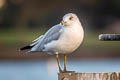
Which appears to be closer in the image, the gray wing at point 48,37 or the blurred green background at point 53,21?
the gray wing at point 48,37

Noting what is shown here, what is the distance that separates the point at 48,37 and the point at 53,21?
55.7ft

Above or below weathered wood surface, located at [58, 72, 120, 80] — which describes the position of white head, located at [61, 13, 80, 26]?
above

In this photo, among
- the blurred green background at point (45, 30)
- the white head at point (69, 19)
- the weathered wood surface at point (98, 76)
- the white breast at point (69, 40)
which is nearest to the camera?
the weathered wood surface at point (98, 76)

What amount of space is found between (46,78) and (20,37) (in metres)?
8.39

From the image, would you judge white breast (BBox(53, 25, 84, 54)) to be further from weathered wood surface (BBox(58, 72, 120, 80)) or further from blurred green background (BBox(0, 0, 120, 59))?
blurred green background (BBox(0, 0, 120, 59))

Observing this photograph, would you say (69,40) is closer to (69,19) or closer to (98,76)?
(69,19)

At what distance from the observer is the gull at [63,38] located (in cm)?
585

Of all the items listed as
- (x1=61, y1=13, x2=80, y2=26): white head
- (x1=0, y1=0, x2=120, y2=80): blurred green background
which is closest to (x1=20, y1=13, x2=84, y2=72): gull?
(x1=61, y1=13, x2=80, y2=26): white head

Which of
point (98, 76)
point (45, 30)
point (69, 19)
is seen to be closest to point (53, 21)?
point (45, 30)

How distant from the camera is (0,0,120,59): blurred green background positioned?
1984cm

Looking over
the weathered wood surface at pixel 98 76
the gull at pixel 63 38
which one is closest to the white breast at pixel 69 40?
the gull at pixel 63 38

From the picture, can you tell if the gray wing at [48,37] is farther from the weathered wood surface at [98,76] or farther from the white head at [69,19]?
the weathered wood surface at [98,76]

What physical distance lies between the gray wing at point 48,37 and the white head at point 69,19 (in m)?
0.11

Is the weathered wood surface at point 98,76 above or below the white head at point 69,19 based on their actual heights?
below
